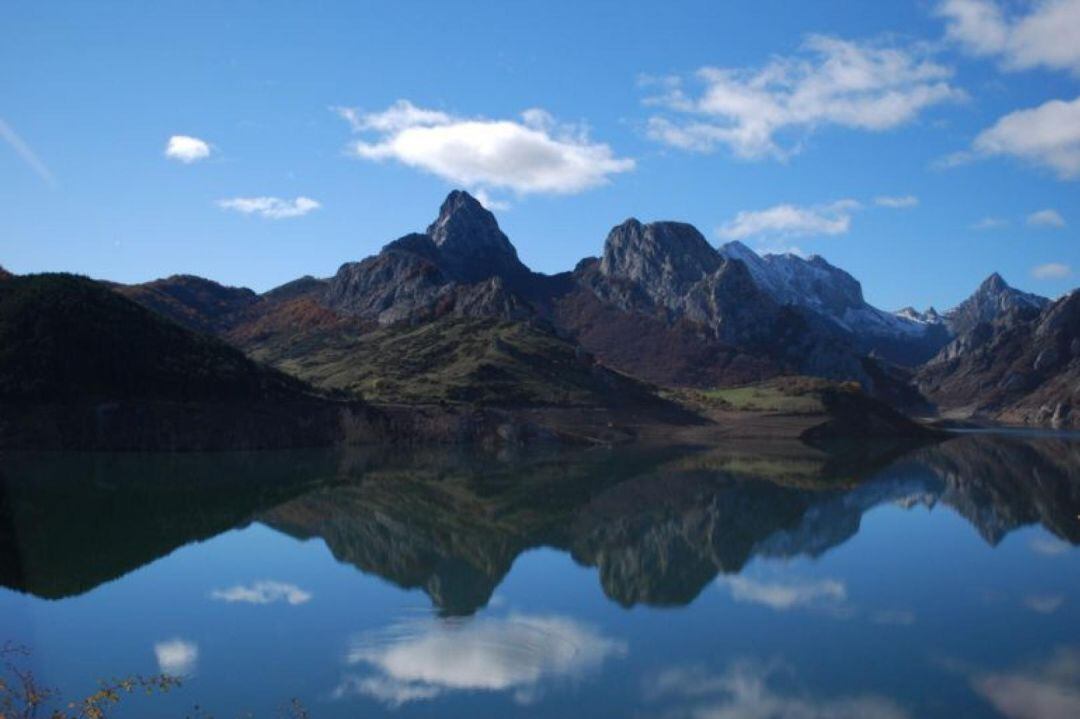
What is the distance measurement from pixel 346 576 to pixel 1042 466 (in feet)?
283

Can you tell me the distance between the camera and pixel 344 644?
2648 centimetres

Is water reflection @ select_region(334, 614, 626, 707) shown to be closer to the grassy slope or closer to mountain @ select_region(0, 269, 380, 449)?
mountain @ select_region(0, 269, 380, 449)

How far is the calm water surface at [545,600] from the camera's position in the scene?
74.7ft

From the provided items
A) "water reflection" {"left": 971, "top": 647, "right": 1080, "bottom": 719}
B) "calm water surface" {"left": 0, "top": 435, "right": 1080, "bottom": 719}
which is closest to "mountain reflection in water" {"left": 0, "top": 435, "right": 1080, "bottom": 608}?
"calm water surface" {"left": 0, "top": 435, "right": 1080, "bottom": 719}

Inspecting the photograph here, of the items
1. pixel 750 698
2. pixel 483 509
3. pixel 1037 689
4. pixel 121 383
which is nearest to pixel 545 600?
pixel 750 698

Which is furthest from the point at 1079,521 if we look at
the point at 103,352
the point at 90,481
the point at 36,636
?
the point at 103,352

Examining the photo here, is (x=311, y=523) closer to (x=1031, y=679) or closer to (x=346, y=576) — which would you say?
(x=346, y=576)

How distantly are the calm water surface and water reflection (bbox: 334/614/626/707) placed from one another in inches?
4.4

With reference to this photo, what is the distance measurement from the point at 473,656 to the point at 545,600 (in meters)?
8.74

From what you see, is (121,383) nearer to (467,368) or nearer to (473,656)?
(467,368)

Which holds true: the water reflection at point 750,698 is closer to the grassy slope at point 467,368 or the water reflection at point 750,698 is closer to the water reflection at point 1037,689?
the water reflection at point 1037,689

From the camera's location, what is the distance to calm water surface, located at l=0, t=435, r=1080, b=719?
897 inches

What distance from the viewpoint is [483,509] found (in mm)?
58688

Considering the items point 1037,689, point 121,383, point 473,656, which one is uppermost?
point 121,383
